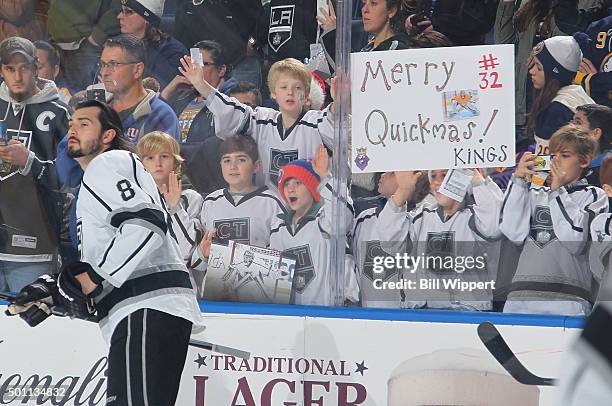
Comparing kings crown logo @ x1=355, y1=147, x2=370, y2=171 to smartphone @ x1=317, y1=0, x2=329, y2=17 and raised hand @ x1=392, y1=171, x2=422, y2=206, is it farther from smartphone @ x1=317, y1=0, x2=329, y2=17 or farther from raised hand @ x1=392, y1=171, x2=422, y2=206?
smartphone @ x1=317, y1=0, x2=329, y2=17

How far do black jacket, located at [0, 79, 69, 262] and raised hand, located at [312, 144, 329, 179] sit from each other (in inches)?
41.0

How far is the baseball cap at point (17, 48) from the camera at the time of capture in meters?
3.91

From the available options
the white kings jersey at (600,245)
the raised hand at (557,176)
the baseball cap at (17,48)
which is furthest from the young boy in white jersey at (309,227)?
the baseball cap at (17,48)

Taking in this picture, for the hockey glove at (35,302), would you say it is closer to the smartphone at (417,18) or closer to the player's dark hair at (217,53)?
the player's dark hair at (217,53)

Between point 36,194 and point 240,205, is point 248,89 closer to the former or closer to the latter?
point 240,205

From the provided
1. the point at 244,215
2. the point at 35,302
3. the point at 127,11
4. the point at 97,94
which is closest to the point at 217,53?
the point at 127,11

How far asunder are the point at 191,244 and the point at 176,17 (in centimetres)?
89

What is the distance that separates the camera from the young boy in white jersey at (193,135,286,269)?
366 centimetres

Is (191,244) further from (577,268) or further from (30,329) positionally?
(577,268)

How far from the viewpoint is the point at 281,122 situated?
3.66m

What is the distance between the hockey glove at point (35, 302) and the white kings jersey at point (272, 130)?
42.8 inches

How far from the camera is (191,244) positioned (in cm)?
371

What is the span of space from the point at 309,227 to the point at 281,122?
1.36 feet

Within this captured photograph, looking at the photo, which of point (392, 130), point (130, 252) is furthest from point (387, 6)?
point (130, 252)
